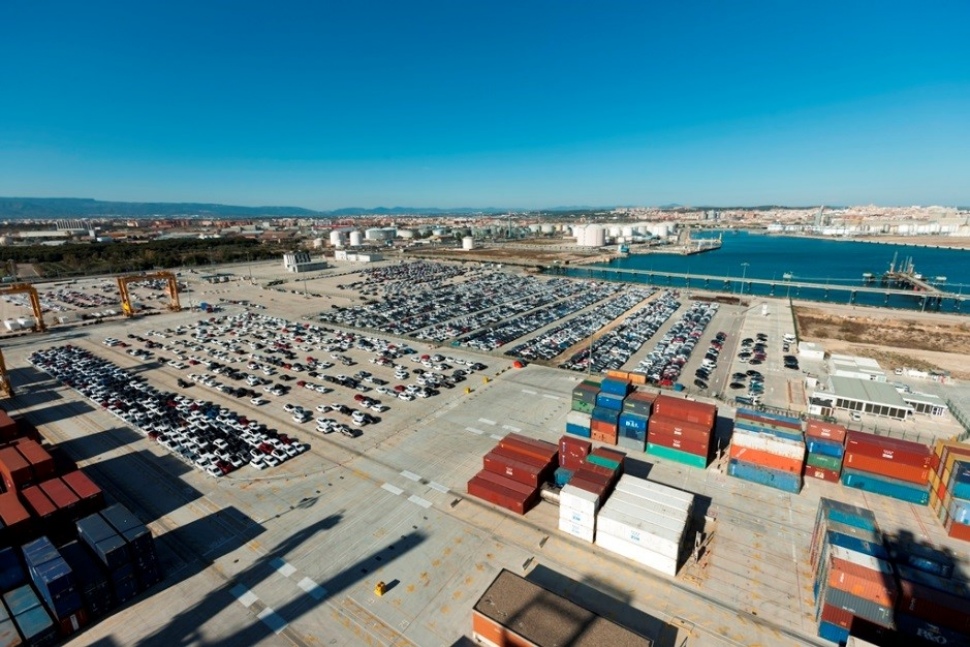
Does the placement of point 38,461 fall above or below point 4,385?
above

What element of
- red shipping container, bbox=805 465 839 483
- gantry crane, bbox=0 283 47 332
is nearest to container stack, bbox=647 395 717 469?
red shipping container, bbox=805 465 839 483

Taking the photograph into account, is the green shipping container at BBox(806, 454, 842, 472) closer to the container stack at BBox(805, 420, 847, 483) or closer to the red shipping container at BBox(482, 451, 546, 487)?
the container stack at BBox(805, 420, 847, 483)

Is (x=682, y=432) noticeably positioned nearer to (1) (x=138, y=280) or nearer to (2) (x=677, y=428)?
(2) (x=677, y=428)

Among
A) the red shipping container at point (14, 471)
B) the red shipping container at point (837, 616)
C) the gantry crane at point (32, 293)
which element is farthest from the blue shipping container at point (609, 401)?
the gantry crane at point (32, 293)

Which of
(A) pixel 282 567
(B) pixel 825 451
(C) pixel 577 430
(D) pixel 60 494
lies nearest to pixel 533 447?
(C) pixel 577 430

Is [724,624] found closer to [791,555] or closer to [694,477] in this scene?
[791,555]
